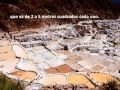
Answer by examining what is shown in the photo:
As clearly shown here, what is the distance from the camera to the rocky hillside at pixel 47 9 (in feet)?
49.5

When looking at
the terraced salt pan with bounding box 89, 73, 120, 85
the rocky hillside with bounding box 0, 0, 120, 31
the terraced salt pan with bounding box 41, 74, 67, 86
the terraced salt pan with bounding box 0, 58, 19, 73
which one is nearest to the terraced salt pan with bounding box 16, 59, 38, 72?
the terraced salt pan with bounding box 0, 58, 19, 73

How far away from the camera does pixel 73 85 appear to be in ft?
25.0

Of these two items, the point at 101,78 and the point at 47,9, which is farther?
the point at 47,9

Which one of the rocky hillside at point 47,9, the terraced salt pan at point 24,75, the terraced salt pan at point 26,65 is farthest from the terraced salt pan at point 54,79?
the rocky hillside at point 47,9

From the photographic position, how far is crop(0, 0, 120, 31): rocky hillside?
15078mm

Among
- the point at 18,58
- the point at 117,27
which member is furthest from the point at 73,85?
the point at 117,27

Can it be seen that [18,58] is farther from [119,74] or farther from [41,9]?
A: [41,9]

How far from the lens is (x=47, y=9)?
17109mm

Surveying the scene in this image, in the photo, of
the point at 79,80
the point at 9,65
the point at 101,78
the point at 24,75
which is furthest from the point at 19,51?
the point at 101,78

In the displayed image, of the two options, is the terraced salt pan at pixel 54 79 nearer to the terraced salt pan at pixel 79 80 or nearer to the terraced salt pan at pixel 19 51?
the terraced salt pan at pixel 79 80

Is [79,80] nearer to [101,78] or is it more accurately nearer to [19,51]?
[101,78]

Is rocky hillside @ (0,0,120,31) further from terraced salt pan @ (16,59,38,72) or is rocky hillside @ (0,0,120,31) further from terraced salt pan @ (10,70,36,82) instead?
terraced salt pan @ (10,70,36,82)

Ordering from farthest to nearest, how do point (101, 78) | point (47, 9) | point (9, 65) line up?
point (47, 9)
point (9, 65)
point (101, 78)

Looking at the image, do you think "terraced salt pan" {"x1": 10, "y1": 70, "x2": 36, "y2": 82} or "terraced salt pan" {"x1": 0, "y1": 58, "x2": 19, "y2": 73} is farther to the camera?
"terraced salt pan" {"x1": 0, "y1": 58, "x2": 19, "y2": 73}
